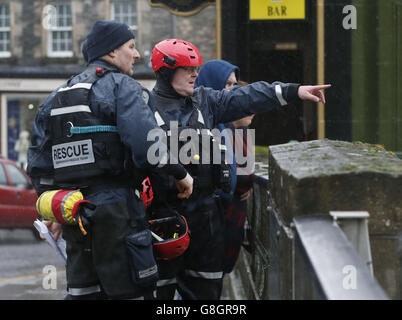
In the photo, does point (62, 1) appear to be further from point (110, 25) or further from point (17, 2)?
point (110, 25)

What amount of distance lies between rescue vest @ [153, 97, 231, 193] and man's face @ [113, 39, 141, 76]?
375mm

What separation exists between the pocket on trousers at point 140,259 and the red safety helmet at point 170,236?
0.24 metres

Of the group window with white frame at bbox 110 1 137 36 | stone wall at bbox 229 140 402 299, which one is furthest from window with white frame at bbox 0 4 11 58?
stone wall at bbox 229 140 402 299

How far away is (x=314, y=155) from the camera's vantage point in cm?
316

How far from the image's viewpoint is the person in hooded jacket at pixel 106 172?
11.0 ft

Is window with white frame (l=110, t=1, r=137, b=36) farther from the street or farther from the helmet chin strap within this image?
the helmet chin strap

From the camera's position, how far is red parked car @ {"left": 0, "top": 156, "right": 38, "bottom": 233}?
1199 cm

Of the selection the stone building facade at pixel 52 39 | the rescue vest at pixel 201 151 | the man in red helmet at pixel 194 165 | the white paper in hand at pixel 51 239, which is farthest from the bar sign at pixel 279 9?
the stone building facade at pixel 52 39

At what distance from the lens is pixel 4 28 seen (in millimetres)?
26750

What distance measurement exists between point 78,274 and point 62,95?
92cm

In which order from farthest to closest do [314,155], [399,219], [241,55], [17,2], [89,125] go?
[17,2], [241,55], [89,125], [314,155], [399,219]

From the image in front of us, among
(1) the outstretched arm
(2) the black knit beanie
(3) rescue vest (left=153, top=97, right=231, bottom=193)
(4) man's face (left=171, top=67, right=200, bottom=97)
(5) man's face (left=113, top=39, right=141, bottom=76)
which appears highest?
(2) the black knit beanie

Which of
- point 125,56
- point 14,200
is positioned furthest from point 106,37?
point 14,200
